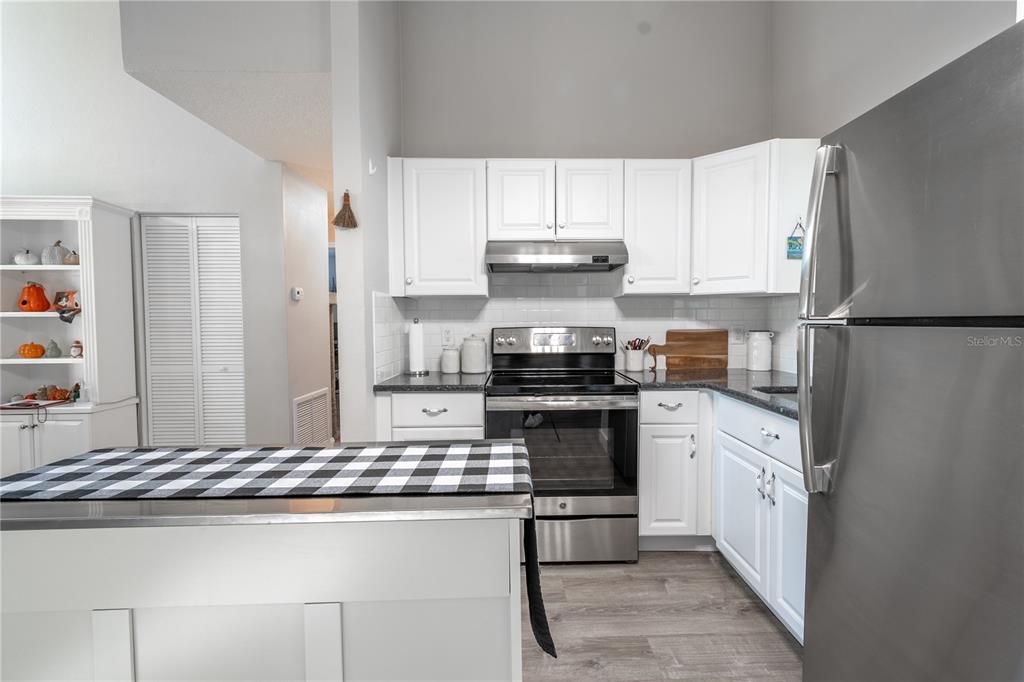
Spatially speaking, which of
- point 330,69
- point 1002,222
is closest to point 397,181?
point 330,69

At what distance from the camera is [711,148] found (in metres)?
3.23

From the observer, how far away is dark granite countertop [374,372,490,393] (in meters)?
2.50

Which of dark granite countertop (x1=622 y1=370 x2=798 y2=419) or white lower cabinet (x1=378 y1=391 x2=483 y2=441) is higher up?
dark granite countertop (x1=622 y1=370 x2=798 y2=419)

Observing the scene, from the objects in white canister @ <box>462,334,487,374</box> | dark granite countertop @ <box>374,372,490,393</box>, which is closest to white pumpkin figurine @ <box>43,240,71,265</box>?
dark granite countertop @ <box>374,372,490,393</box>

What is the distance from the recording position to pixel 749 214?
260 cm

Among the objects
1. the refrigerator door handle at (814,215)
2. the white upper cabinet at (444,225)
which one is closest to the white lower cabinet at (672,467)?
the white upper cabinet at (444,225)

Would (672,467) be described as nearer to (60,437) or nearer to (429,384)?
(429,384)

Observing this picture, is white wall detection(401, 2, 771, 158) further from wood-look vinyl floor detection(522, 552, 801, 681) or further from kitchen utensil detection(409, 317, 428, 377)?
wood-look vinyl floor detection(522, 552, 801, 681)

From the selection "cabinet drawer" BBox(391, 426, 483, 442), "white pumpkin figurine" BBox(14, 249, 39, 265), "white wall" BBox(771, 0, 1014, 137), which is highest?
"white wall" BBox(771, 0, 1014, 137)

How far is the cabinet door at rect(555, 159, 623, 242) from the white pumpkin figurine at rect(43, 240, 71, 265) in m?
3.63

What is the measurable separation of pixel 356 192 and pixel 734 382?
2.13 m

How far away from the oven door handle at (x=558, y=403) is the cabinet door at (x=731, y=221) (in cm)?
87

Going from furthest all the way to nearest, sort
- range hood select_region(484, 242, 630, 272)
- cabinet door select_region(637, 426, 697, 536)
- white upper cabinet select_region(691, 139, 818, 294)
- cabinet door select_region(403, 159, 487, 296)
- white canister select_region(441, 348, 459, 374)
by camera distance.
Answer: white canister select_region(441, 348, 459, 374) < cabinet door select_region(403, 159, 487, 296) < range hood select_region(484, 242, 630, 272) < cabinet door select_region(637, 426, 697, 536) < white upper cabinet select_region(691, 139, 818, 294)

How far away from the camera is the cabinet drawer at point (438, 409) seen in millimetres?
2551
